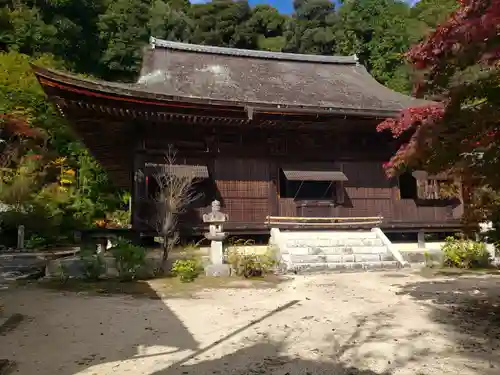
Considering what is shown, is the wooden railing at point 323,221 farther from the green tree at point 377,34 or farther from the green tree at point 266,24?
the green tree at point 266,24

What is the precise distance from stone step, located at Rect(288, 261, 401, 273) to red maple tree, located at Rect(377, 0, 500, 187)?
543cm

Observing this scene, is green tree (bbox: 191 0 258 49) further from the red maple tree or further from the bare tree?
the red maple tree

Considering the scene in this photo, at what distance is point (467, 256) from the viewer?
10.7 m

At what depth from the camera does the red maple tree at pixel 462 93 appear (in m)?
3.86

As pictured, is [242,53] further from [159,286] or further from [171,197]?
[159,286]

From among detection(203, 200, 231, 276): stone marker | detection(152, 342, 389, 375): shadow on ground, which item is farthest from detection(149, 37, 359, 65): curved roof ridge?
detection(152, 342, 389, 375): shadow on ground

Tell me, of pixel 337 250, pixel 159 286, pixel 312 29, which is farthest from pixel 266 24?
pixel 159 286

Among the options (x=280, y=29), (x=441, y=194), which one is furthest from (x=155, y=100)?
(x=280, y=29)

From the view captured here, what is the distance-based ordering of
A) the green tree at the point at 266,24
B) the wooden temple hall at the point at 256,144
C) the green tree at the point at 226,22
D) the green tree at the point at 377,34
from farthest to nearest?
1. the green tree at the point at 266,24
2. the green tree at the point at 226,22
3. the green tree at the point at 377,34
4. the wooden temple hall at the point at 256,144

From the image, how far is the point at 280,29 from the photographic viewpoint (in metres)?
48.1

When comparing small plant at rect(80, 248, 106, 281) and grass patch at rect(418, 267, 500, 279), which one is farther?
grass patch at rect(418, 267, 500, 279)

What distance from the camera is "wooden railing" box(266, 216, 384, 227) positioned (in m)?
12.3

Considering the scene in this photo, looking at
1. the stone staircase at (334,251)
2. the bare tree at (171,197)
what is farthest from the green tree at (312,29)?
the stone staircase at (334,251)

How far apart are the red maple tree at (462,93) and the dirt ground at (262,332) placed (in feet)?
6.90
